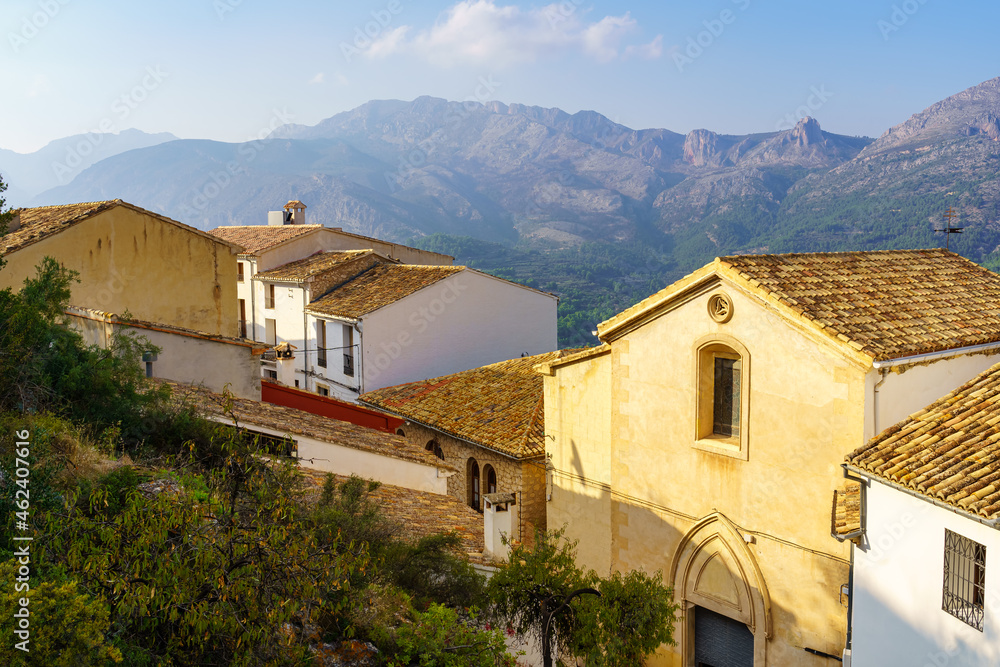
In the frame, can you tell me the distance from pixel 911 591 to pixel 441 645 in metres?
5.06

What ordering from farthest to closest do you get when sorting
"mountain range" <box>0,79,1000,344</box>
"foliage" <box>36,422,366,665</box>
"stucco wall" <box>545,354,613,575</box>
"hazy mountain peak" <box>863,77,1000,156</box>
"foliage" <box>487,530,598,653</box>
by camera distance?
"hazy mountain peak" <box>863,77,1000,156</box>
"mountain range" <box>0,79,1000,344</box>
"stucco wall" <box>545,354,613,575</box>
"foliage" <box>487,530,598,653</box>
"foliage" <box>36,422,366,665</box>

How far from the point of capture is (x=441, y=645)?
6242 millimetres

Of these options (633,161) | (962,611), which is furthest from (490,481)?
(633,161)

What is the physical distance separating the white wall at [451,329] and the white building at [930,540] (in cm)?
1908

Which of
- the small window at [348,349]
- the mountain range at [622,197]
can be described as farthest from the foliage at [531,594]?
the mountain range at [622,197]

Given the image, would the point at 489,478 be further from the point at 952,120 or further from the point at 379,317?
the point at 952,120

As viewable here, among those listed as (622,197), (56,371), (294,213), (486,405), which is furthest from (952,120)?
(56,371)

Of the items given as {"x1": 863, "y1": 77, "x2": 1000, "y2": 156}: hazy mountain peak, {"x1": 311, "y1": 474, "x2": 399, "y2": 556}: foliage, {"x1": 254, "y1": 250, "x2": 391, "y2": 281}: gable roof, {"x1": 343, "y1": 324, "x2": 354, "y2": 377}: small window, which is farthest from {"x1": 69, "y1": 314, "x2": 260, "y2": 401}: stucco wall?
{"x1": 863, "y1": 77, "x2": 1000, "y2": 156}: hazy mountain peak

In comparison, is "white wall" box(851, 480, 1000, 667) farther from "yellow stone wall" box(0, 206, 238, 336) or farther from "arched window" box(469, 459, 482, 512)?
"yellow stone wall" box(0, 206, 238, 336)

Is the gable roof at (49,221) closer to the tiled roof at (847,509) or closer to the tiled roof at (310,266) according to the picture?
the tiled roof at (310,266)

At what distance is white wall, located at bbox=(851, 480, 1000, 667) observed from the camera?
7.37m

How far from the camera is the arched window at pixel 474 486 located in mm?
17453

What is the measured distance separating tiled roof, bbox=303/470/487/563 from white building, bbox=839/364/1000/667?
5.17 metres

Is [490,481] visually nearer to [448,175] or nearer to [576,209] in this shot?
[576,209]
